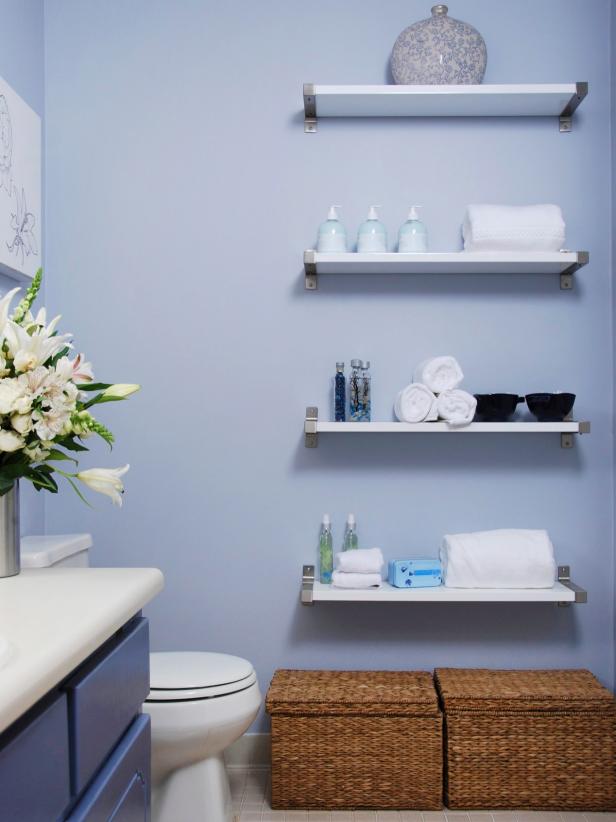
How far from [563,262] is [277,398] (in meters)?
0.94

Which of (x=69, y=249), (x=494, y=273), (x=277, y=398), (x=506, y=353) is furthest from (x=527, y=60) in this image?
(x=69, y=249)

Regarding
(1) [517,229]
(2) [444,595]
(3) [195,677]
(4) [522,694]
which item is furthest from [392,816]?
(1) [517,229]

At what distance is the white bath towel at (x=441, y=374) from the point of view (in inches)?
92.4

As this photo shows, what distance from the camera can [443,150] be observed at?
252 cm

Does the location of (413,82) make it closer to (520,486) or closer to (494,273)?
(494,273)

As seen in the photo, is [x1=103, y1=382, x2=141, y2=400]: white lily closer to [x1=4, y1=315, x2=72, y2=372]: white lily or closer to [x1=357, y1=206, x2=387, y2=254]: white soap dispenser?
[x1=4, y1=315, x2=72, y2=372]: white lily

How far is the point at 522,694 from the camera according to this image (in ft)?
7.31

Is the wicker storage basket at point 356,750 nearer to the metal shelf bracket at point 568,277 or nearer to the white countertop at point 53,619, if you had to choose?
the white countertop at point 53,619

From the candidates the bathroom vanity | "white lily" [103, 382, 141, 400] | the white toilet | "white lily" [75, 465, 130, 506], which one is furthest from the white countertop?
the white toilet

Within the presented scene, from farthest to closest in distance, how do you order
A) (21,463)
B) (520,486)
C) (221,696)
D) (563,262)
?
(520,486)
(563,262)
(221,696)
(21,463)

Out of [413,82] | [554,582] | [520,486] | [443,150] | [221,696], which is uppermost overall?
[413,82]

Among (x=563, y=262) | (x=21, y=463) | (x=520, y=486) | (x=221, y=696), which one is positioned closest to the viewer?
(x=21, y=463)

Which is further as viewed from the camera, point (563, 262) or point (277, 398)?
point (277, 398)

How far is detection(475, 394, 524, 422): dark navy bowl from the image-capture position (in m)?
2.37
